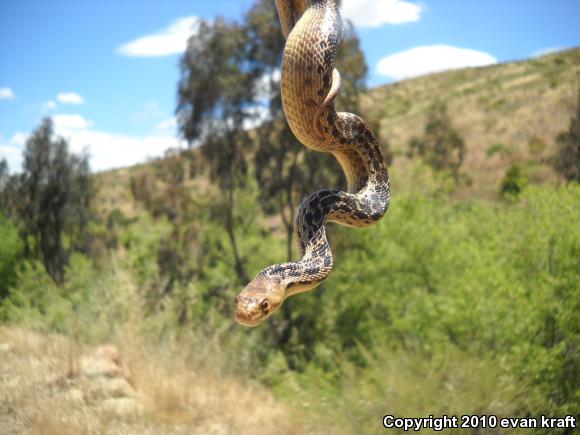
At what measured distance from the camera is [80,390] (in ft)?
28.7

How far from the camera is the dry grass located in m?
7.32

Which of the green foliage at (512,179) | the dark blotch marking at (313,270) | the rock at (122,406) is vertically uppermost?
the green foliage at (512,179)

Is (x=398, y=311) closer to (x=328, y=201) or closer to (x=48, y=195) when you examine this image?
(x=328, y=201)

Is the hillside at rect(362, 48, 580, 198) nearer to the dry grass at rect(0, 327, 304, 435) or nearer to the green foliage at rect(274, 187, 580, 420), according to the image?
the green foliage at rect(274, 187, 580, 420)

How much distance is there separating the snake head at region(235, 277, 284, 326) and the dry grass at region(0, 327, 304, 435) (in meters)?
4.75

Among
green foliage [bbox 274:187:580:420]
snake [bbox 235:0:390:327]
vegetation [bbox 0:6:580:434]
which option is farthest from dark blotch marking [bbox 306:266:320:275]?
green foliage [bbox 274:187:580:420]

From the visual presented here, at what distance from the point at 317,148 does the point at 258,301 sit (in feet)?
3.51

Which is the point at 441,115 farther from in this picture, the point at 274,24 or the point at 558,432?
the point at 558,432

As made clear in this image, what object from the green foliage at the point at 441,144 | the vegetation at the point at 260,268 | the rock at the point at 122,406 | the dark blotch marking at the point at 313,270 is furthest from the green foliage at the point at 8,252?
the green foliage at the point at 441,144

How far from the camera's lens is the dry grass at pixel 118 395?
7324 millimetres

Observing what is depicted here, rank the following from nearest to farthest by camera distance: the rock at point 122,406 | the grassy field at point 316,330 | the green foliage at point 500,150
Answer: the rock at point 122,406
the grassy field at point 316,330
the green foliage at point 500,150

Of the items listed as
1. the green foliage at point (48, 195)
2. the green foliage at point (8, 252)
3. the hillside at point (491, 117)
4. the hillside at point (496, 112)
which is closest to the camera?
the green foliage at point (8, 252)

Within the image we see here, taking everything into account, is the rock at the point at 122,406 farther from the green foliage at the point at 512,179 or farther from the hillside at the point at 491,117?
the green foliage at the point at 512,179

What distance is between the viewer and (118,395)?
360 inches
